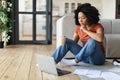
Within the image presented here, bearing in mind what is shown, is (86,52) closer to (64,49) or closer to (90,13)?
(64,49)

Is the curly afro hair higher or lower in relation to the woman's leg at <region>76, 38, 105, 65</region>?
higher

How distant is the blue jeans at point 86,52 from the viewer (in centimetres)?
303

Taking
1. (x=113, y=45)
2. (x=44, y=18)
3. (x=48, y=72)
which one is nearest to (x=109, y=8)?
(x=44, y=18)

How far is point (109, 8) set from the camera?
313 inches

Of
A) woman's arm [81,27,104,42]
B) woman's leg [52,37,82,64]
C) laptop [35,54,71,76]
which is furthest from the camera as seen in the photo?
woman's leg [52,37,82,64]

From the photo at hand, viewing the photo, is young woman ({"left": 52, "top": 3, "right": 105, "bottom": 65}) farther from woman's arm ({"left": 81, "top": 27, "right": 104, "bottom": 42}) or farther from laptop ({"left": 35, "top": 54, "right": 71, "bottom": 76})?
laptop ({"left": 35, "top": 54, "right": 71, "bottom": 76})

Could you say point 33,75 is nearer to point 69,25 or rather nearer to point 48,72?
point 48,72

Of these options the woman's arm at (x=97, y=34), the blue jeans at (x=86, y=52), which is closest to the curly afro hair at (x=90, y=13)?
the woman's arm at (x=97, y=34)

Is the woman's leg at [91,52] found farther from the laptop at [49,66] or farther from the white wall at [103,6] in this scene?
the white wall at [103,6]

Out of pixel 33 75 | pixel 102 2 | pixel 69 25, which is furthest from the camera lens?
pixel 102 2

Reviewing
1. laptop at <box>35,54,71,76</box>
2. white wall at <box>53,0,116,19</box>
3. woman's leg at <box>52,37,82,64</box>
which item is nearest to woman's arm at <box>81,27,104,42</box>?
woman's leg at <box>52,37,82,64</box>

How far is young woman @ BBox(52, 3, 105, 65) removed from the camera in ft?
9.95

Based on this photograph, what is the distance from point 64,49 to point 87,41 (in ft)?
0.97

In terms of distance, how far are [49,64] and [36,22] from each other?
3969 millimetres
